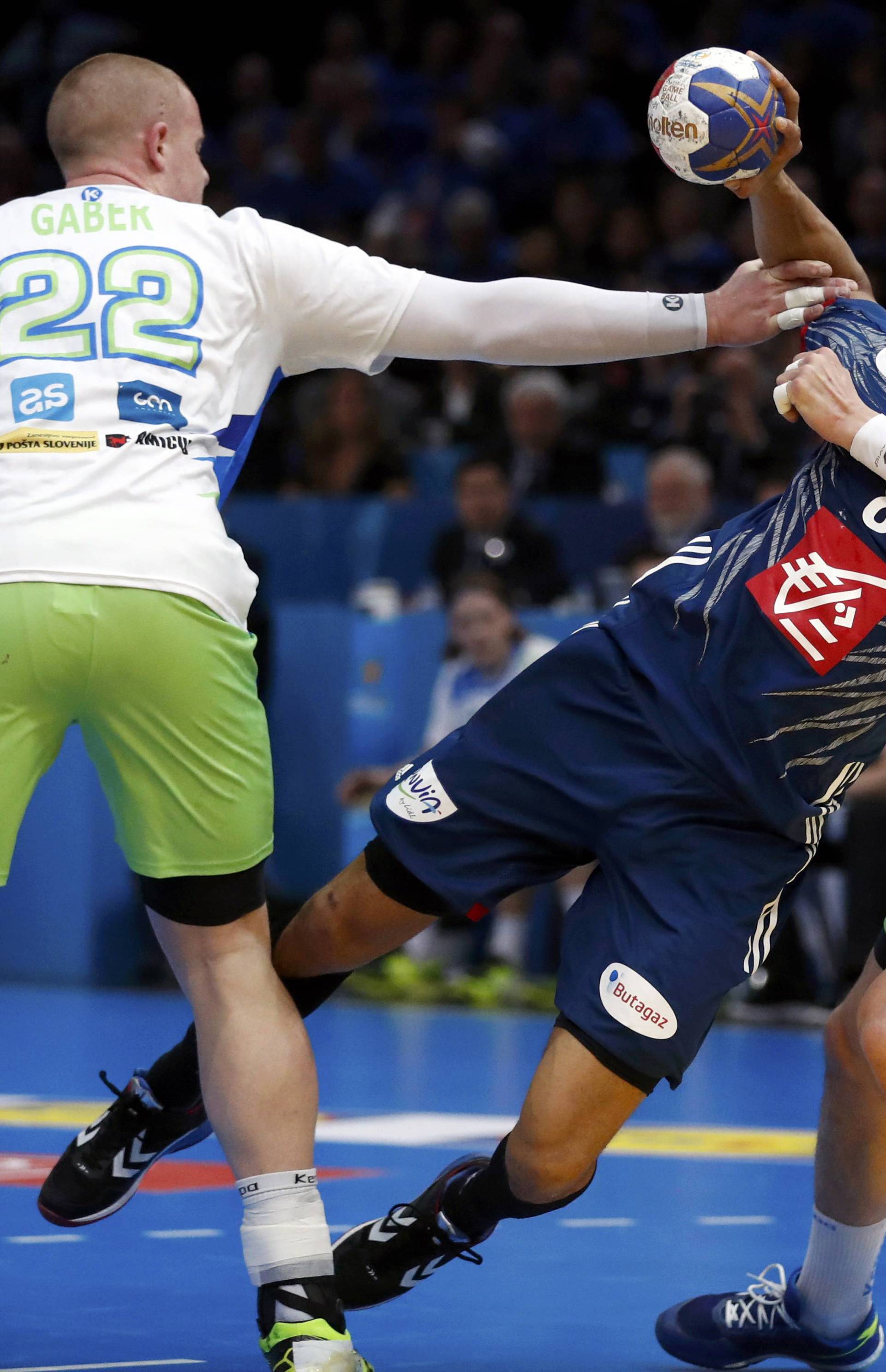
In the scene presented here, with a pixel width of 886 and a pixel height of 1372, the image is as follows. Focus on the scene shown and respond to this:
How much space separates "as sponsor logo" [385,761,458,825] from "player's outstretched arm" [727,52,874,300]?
109cm

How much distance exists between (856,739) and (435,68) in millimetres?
11728

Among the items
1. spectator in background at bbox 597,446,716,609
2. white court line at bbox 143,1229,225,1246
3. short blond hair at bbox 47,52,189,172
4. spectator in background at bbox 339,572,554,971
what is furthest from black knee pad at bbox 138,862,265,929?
spectator in background at bbox 597,446,716,609

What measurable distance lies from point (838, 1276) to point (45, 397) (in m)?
1.96

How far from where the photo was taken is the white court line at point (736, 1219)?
4.35 m


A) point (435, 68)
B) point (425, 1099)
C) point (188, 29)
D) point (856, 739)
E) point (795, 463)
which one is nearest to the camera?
point (856, 739)

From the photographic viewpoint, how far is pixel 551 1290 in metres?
3.74

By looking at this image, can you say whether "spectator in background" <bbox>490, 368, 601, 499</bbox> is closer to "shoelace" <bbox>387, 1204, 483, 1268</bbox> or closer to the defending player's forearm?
the defending player's forearm

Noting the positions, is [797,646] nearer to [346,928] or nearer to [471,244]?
[346,928]

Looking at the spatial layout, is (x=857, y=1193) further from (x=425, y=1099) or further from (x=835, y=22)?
(x=835, y=22)

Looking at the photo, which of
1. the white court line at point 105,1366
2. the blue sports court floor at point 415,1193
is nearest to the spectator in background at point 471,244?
the blue sports court floor at point 415,1193

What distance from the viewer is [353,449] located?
10.2m

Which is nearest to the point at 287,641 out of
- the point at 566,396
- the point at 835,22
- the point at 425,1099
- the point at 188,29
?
the point at 566,396

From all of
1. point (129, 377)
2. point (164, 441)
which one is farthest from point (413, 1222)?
point (129, 377)

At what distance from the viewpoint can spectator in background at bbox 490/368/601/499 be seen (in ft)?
31.8
